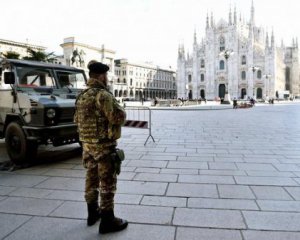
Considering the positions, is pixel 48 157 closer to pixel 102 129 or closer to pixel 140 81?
pixel 102 129

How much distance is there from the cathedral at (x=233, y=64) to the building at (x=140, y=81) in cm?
1716

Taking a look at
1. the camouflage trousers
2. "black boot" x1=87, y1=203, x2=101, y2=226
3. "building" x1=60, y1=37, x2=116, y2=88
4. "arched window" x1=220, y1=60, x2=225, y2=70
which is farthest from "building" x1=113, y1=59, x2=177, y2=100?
the camouflage trousers

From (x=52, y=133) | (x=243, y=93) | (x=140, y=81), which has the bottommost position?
(x=52, y=133)

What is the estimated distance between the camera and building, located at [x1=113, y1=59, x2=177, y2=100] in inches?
3646

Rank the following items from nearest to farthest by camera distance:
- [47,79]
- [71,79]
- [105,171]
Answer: [105,171] → [47,79] → [71,79]

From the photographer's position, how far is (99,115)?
3156 millimetres

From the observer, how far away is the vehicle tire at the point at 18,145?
6160 millimetres

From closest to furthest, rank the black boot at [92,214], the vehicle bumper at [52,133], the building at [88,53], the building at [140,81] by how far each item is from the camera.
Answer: the black boot at [92,214] → the vehicle bumper at [52,133] → the building at [88,53] → the building at [140,81]

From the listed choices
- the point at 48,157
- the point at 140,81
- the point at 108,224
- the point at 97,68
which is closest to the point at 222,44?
the point at 140,81

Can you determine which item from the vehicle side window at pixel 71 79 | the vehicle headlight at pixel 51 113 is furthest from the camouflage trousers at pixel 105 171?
the vehicle side window at pixel 71 79

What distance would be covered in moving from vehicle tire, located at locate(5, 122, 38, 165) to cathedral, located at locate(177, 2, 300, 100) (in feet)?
204

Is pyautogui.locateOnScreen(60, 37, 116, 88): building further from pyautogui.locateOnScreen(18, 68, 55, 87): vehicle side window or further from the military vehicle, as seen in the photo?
the military vehicle

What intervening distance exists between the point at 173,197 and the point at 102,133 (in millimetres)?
1668

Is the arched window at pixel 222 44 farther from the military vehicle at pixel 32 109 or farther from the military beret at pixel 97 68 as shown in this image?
the military beret at pixel 97 68
